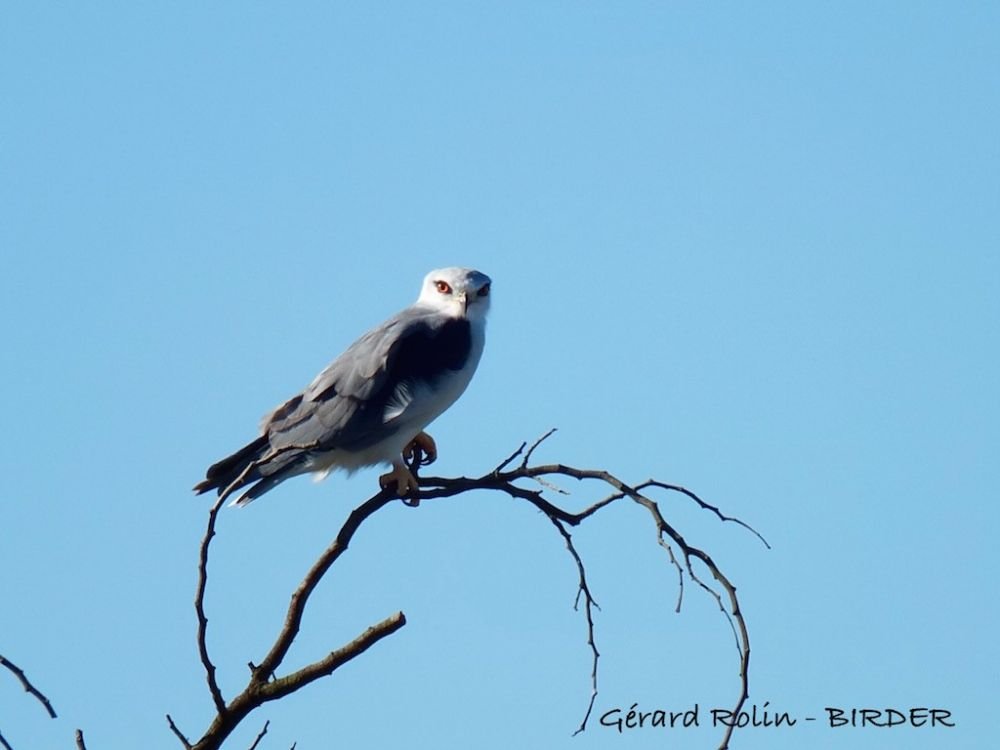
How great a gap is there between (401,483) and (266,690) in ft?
7.57

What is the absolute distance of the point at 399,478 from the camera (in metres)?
6.40

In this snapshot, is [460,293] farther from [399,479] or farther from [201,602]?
[201,602]

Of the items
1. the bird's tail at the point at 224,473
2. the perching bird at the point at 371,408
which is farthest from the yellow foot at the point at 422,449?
the bird's tail at the point at 224,473

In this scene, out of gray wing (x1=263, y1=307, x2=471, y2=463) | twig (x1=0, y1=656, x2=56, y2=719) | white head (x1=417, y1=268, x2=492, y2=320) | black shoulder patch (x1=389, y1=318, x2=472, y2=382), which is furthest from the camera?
white head (x1=417, y1=268, x2=492, y2=320)

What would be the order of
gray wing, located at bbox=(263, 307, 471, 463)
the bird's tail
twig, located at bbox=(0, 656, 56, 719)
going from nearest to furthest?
twig, located at bbox=(0, 656, 56, 719) < the bird's tail < gray wing, located at bbox=(263, 307, 471, 463)

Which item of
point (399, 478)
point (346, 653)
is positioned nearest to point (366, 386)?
point (399, 478)

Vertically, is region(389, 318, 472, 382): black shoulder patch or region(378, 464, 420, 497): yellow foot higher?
region(389, 318, 472, 382): black shoulder patch

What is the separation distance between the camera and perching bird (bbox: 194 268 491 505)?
640cm

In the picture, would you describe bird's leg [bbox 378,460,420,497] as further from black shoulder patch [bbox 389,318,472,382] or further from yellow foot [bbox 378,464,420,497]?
black shoulder patch [bbox 389,318,472,382]

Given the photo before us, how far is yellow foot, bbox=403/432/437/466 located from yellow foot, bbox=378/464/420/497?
16.4 inches

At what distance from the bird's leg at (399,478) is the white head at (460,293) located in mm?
1070

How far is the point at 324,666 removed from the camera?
4.01 metres

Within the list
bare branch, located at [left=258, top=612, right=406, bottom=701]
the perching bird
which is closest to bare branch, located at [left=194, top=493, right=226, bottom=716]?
bare branch, located at [left=258, top=612, right=406, bottom=701]

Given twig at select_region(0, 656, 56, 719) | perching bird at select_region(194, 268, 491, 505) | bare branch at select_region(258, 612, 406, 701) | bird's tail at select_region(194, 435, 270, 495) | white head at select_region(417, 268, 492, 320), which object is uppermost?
white head at select_region(417, 268, 492, 320)
